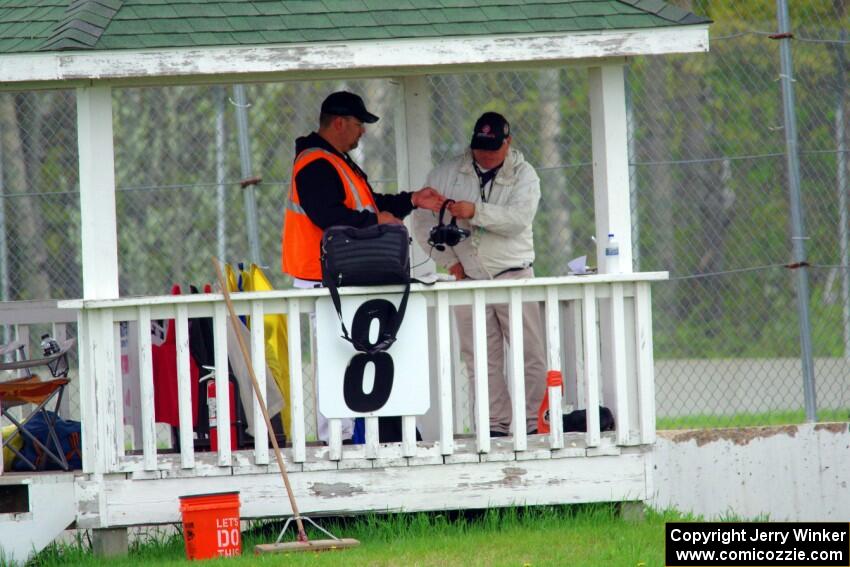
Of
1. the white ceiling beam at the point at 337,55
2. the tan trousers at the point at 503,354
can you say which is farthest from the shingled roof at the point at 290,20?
the tan trousers at the point at 503,354

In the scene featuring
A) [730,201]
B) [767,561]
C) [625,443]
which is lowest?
[767,561]

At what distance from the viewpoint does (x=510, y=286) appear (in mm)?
7750

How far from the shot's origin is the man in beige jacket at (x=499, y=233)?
8.53 m

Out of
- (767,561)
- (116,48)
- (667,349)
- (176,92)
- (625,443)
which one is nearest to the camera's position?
(767,561)

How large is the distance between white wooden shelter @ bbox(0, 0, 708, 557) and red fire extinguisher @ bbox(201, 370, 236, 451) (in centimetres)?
22

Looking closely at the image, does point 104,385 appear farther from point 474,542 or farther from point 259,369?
point 474,542

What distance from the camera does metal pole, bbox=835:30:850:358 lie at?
34.0 feet

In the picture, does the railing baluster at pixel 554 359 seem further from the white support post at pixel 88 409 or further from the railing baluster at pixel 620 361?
the white support post at pixel 88 409

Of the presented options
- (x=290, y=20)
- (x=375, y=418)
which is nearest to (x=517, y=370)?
(x=375, y=418)

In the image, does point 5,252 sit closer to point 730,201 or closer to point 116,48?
point 116,48

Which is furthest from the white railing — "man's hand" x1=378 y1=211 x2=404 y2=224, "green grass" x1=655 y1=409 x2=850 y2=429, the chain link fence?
"green grass" x1=655 y1=409 x2=850 y2=429

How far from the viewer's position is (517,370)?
25.5 ft

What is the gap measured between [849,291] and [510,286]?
138 inches

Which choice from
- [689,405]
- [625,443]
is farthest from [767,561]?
[689,405]
